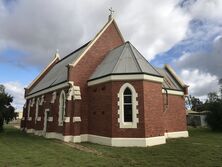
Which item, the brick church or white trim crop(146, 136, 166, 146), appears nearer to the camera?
white trim crop(146, 136, 166, 146)

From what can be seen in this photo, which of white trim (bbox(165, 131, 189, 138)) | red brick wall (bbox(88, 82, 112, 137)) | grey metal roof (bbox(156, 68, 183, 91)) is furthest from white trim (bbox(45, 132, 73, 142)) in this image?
grey metal roof (bbox(156, 68, 183, 91))

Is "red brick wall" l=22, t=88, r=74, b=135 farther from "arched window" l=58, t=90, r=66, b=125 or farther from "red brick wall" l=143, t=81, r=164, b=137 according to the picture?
"red brick wall" l=143, t=81, r=164, b=137

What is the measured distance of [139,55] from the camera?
24219mm

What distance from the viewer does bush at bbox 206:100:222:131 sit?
121 feet

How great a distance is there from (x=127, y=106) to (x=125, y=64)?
13.4 ft

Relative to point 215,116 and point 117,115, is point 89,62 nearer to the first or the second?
point 117,115

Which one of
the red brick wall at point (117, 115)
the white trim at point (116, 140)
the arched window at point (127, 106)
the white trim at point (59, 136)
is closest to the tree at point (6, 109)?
the white trim at point (59, 136)

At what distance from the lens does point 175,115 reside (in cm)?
2828

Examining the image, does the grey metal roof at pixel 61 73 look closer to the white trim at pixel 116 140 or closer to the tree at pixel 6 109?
the tree at pixel 6 109

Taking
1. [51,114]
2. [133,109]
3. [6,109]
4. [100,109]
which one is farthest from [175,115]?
[6,109]

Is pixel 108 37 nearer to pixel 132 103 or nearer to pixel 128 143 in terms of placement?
pixel 132 103

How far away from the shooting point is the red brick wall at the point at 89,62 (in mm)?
24141

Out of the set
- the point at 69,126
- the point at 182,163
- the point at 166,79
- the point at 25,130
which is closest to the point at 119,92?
the point at 69,126

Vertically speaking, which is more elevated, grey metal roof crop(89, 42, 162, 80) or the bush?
grey metal roof crop(89, 42, 162, 80)
